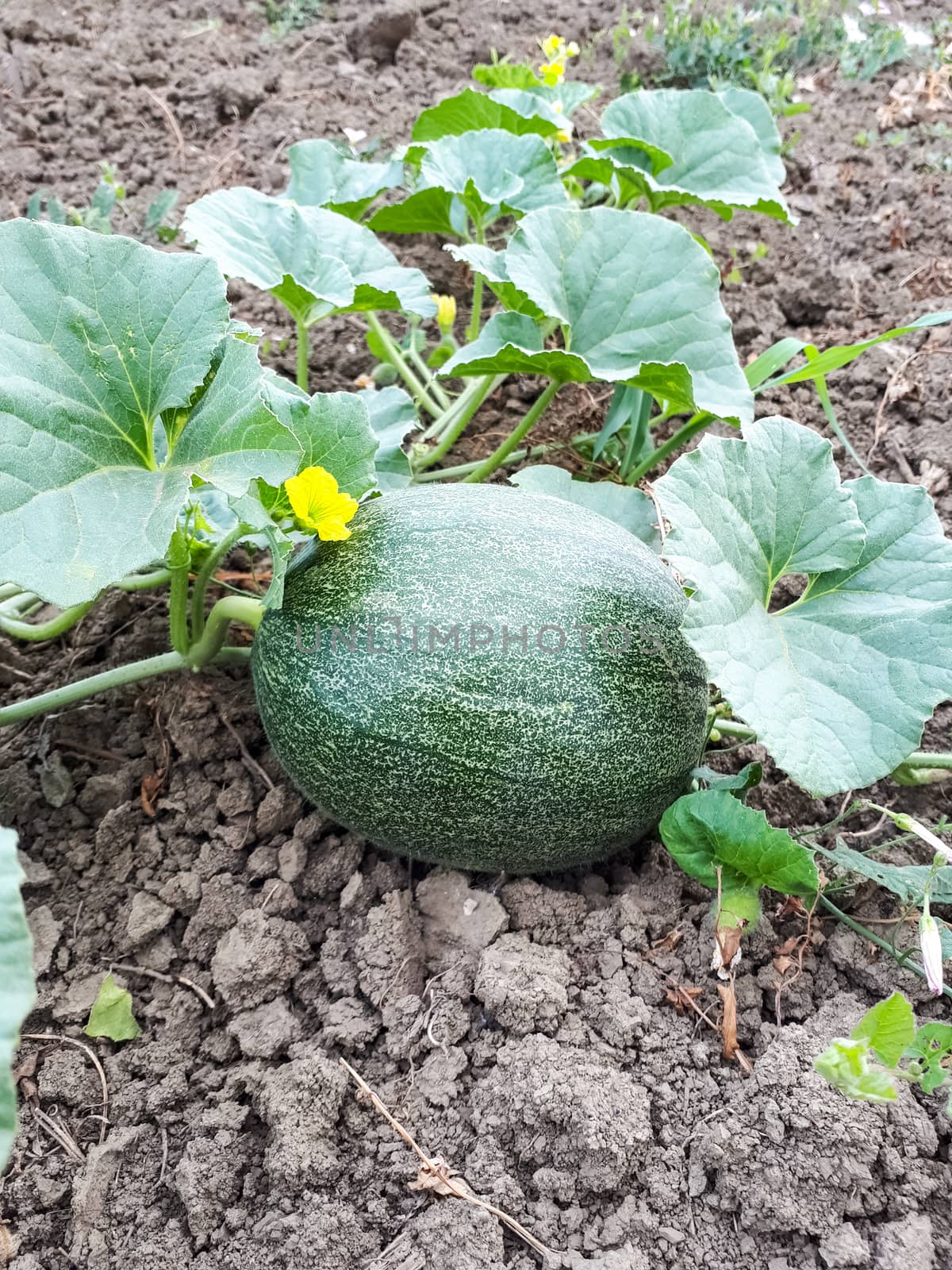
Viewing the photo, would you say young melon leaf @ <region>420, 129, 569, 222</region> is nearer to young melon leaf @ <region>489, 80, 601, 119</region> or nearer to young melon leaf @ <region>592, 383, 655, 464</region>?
young melon leaf @ <region>489, 80, 601, 119</region>

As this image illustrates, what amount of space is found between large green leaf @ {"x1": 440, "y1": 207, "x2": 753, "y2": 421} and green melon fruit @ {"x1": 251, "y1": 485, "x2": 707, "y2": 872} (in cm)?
48

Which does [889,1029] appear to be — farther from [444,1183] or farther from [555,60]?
[555,60]

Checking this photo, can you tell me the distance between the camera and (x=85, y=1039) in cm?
185

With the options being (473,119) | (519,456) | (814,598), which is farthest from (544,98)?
(814,598)

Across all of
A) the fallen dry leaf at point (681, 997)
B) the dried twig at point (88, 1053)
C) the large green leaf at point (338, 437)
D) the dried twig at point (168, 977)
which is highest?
the large green leaf at point (338, 437)

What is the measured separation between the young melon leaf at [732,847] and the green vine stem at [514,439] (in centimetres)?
98

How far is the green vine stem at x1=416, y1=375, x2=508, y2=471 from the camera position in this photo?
2.70 metres

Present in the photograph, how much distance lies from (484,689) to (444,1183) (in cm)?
84

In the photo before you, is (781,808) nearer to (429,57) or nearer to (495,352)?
(495,352)

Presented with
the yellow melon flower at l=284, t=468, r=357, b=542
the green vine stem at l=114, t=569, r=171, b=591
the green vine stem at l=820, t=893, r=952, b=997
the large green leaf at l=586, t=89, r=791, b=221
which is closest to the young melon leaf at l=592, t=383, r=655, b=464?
the large green leaf at l=586, t=89, r=791, b=221

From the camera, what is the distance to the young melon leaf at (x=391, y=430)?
2.45 m

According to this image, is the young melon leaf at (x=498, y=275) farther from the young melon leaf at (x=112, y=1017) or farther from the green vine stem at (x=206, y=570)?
the young melon leaf at (x=112, y=1017)

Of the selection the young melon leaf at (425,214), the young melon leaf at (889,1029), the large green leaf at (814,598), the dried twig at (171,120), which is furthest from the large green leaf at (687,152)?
the young melon leaf at (889,1029)

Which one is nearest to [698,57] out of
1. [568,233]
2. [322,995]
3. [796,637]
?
[568,233]
